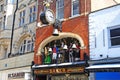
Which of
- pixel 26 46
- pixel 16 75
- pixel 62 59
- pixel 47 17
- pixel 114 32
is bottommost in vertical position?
pixel 16 75

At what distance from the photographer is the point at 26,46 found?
84.9 feet

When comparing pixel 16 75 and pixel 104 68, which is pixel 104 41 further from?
pixel 16 75

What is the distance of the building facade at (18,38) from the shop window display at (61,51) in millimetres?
2086

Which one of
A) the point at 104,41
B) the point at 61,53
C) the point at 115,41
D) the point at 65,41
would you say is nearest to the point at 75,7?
the point at 65,41

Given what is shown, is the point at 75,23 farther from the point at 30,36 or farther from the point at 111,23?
the point at 30,36

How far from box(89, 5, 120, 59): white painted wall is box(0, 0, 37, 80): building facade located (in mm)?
7065

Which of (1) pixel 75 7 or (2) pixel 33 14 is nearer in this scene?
(1) pixel 75 7

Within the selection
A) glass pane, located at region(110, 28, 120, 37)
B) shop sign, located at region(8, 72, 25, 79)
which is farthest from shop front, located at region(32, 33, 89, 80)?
glass pane, located at region(110, 28, 120, 37)

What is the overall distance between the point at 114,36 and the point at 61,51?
506cm

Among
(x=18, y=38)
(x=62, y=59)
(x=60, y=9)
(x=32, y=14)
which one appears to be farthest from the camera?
(x=18, y=38)

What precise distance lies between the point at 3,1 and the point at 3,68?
9172mm

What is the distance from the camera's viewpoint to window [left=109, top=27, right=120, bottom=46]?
15.9 meters

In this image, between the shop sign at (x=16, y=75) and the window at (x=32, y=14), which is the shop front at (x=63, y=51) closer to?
the shop sign at (x=16, y=75)

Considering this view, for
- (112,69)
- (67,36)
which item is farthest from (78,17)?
(112,69)
